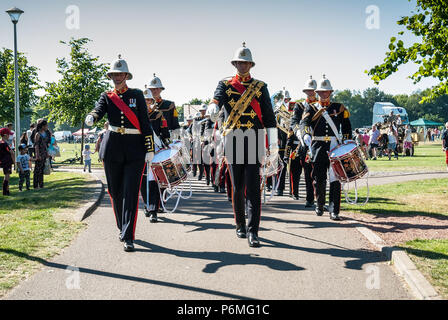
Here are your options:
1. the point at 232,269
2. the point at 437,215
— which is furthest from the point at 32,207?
the point at 437,215

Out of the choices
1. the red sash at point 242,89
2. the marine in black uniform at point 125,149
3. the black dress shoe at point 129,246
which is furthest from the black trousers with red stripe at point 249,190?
the black dress shoe at point 129,246

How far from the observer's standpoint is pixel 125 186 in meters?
6.40

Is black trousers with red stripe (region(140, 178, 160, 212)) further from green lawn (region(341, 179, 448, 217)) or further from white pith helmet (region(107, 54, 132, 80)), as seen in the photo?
green lawn (region(341, 179, 448, 217))

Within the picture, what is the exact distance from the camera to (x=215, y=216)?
9.10 meters

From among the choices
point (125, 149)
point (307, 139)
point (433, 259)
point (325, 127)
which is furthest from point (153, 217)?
point (433, 259)

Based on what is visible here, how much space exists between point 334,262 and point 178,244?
2.18 metres

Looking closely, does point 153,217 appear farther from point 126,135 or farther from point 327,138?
point 327,138

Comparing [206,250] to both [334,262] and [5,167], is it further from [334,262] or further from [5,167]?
[5,167]

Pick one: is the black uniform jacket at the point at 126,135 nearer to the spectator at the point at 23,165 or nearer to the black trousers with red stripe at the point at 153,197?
the black trousers with red stripe at the point at 153,197

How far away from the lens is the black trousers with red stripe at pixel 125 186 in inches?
251

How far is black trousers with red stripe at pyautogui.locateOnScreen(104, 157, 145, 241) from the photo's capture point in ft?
20.9

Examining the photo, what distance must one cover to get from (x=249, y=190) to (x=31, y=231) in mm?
3380

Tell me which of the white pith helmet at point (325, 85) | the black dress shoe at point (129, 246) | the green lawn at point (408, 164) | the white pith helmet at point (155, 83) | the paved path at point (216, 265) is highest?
the white pith helmet at point (155, 83)

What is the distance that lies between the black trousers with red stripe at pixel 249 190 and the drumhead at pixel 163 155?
4.48 ft
